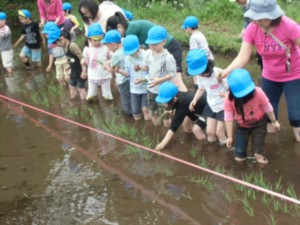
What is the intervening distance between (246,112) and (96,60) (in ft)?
10.3

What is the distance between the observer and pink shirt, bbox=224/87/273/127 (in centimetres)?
412

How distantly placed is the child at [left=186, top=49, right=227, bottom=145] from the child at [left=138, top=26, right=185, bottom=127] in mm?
607

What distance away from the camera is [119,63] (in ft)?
19.9

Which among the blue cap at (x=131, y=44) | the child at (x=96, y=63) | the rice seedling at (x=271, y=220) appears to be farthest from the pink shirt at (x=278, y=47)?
the child at (x=96, y=63)

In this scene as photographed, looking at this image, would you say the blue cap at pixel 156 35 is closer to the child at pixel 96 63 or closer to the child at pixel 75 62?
the child at pixel 96 63

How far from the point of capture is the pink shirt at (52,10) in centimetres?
888

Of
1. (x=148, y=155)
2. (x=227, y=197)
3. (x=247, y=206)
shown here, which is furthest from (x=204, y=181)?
(x=148, y=155)

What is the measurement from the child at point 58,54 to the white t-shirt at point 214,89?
3.03 meters

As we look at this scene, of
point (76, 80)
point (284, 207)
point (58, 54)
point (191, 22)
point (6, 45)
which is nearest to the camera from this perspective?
point (284, 207)

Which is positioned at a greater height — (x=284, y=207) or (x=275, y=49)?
(x=275, y=49)

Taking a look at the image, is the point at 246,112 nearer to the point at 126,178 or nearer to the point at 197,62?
the point at 197,62

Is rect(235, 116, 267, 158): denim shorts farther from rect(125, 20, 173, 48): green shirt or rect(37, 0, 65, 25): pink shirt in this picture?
rect(37, 0, 65, 25): pink shirt

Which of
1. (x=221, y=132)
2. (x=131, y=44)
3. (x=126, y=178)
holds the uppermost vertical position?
(x=131, y=44)

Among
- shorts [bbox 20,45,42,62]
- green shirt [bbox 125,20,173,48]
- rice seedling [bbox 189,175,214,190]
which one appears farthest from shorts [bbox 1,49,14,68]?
rice seedling [bbox 189,175,214,190]
